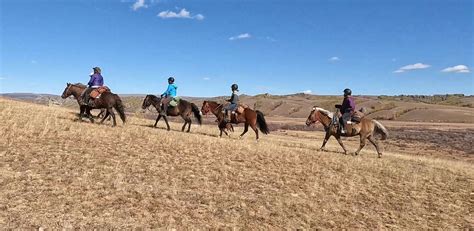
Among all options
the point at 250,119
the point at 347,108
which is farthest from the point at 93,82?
the point at 347,108

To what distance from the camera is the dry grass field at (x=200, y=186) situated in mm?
10148

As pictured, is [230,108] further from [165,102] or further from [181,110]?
[165,102]

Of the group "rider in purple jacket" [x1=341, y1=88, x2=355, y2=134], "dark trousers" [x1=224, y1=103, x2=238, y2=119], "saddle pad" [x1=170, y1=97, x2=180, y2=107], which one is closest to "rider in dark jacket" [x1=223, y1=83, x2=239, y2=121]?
"dark trousers" [x1=224, y1=103, x2=238, y2=119]

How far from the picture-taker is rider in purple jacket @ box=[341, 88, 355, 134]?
20750mm

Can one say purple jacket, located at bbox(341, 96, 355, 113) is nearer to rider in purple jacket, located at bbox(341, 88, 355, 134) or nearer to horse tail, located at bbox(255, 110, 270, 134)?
rider in purple jacket, located at bbox(341, 88, 355, 134)

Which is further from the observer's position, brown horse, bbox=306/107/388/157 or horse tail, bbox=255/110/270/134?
horse tail, bbox=255/110/270/134

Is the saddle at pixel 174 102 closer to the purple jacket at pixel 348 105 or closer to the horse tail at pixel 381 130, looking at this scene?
the purple jacket at pixel 348 105

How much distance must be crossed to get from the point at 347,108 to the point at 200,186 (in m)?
10.9

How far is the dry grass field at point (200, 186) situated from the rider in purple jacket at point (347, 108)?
2.75m

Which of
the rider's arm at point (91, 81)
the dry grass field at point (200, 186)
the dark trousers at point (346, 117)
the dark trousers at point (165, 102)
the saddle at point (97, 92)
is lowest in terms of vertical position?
the dry grass field at point (200, 186)

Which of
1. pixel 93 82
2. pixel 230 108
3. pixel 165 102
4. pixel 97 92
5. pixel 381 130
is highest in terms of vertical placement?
pixel 93 82

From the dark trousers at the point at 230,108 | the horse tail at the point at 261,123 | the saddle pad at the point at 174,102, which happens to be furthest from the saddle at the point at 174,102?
the horse tail at the point at 261,123

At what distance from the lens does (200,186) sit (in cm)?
1255

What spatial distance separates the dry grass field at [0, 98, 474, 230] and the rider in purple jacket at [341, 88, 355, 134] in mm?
2749
